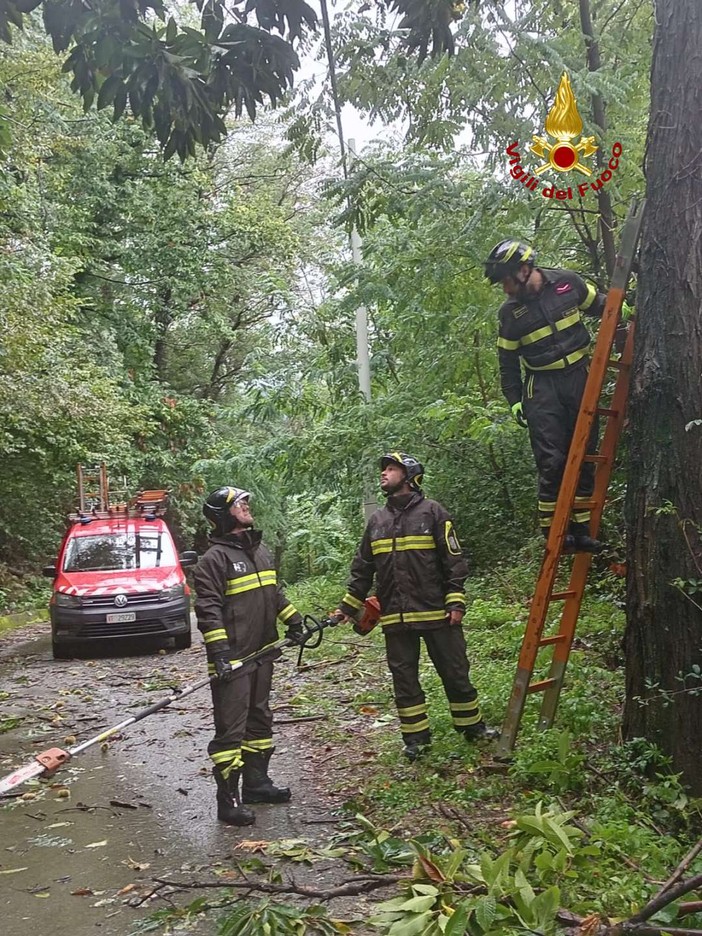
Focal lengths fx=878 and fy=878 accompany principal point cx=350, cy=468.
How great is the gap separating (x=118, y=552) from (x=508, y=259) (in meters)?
9.39

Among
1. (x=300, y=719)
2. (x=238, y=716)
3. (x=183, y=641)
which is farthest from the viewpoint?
(x=183, y=641)

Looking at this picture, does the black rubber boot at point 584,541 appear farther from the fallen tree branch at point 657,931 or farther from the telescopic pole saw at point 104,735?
the fallen tree branch at point 657,931

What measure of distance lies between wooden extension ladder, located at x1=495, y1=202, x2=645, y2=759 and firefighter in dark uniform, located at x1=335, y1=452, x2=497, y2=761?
63 centimetres

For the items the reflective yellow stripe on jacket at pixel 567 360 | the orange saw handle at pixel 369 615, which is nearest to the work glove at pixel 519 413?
the reflective yellow stripe on jacket at pixel 567 360

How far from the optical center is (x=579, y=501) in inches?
217

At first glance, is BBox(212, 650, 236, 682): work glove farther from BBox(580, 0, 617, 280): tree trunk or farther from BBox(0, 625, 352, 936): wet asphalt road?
BBox(580, 0, 617, 280): tree trunk

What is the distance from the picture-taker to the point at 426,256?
9062 millimetres

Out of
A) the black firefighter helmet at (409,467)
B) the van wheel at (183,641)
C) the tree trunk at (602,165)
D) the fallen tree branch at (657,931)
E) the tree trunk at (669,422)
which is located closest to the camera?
the fallen tree branch at (657,931)

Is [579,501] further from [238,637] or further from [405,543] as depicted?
[238,637]

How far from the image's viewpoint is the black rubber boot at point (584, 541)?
5.44m

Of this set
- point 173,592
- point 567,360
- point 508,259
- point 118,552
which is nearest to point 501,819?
point 567,360

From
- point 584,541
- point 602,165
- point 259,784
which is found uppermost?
point 602,165

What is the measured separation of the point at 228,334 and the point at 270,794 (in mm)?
24532

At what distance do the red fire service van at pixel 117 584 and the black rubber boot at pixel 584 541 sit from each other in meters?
7.11
